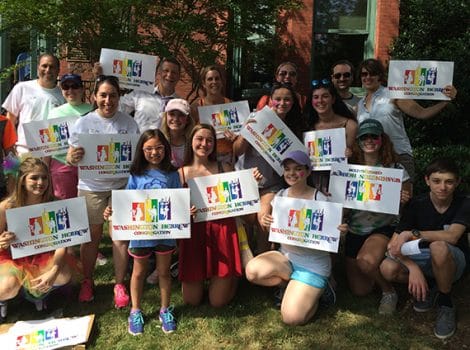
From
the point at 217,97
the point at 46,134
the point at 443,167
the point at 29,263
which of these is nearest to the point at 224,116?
the point at 217,97

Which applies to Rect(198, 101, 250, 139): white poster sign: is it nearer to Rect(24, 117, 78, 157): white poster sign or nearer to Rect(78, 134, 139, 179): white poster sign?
Rect(78, 134, 139, 179): white poster sign

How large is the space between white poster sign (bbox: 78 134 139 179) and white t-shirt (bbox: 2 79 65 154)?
0.99 m

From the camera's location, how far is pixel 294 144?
4258 mm

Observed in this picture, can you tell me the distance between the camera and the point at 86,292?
13.6 feet

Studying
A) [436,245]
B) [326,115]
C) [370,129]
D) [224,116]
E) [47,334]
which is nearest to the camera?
[47,334]

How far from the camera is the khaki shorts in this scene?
13.7 ft

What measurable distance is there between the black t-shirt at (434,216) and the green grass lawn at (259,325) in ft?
2.30

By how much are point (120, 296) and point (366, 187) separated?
2.32 meters

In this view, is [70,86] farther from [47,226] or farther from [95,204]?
[47,226]

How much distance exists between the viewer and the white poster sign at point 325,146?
4.16 meters

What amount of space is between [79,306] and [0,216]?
103 cm

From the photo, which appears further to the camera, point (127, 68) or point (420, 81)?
point (127, 68)

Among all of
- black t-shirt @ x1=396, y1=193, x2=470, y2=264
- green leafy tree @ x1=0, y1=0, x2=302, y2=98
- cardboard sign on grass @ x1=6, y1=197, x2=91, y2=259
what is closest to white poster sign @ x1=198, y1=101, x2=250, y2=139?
cardboard sign on grass @ x1=6, y1=197, x2=91, y2=259

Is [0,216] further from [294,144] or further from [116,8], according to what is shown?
[116,8]
